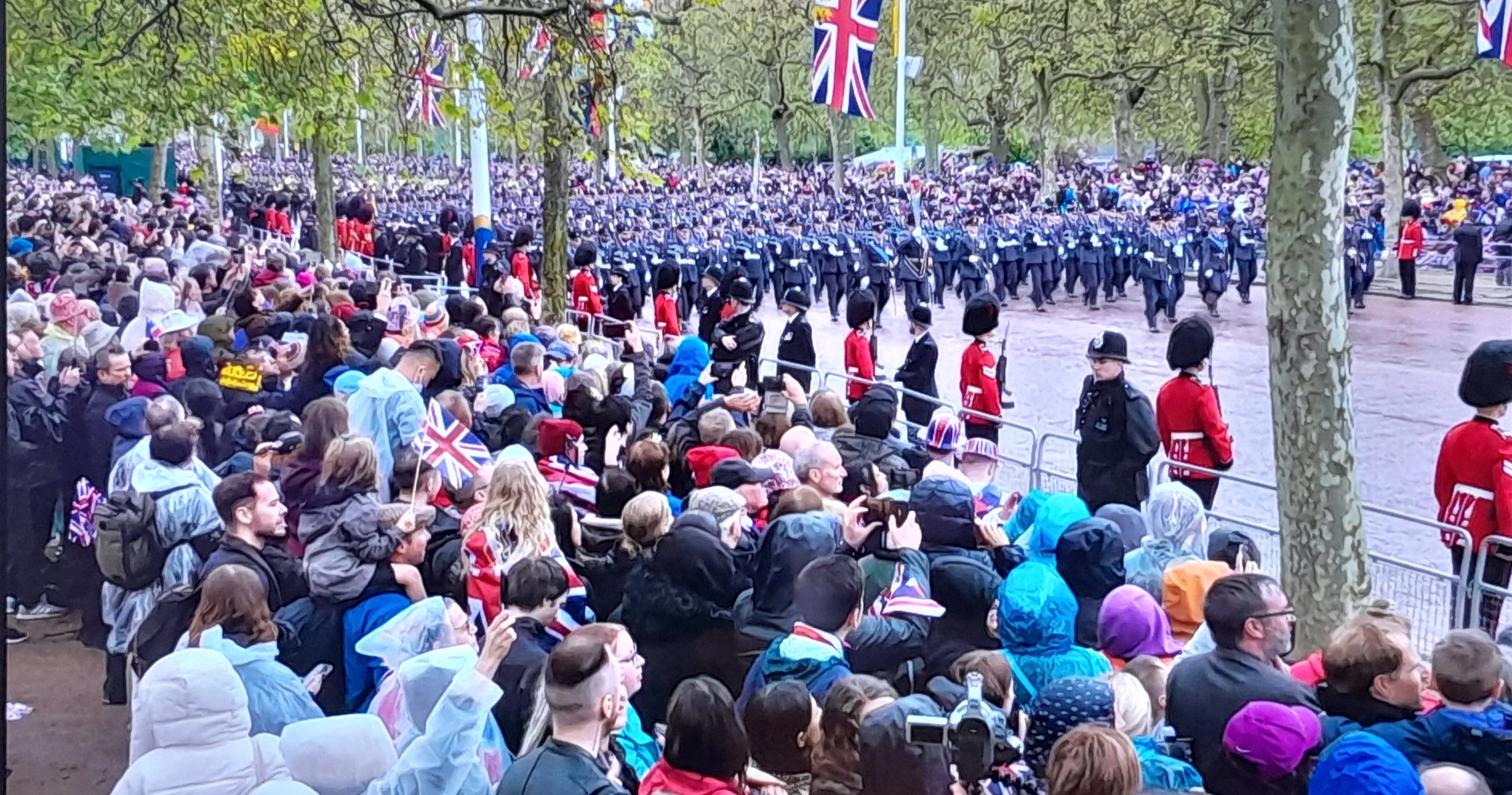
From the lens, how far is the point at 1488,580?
706 cm

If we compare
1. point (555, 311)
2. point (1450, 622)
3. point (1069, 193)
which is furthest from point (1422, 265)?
point (1450, 622)

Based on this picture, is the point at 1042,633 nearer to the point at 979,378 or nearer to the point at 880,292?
the point at 979,378

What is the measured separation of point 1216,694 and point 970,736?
102 centimetres

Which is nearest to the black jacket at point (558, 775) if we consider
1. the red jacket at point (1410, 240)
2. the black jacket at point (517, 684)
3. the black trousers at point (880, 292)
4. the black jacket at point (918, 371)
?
the black jacket at point (517, 684)

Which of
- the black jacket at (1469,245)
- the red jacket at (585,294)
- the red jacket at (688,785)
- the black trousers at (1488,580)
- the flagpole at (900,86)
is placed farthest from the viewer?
the black jacket at (1469,245)

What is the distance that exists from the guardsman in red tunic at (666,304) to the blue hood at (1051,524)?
30.5 ft

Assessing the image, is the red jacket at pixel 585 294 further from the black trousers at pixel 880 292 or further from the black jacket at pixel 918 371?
the black trousers at pixel 880 292

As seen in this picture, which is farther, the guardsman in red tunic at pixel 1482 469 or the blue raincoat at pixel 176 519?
the guardsman in red tunic at pixel 1482 469

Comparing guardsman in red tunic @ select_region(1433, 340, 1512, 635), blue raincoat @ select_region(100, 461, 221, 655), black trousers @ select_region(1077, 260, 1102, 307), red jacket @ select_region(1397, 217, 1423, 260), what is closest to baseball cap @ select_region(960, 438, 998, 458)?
guardsman in red tunic @ select_region(1433, 340, 1512, 635)

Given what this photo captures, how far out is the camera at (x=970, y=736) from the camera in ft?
10.5

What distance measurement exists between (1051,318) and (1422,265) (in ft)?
37.4

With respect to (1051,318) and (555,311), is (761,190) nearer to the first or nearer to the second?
(1051,318)

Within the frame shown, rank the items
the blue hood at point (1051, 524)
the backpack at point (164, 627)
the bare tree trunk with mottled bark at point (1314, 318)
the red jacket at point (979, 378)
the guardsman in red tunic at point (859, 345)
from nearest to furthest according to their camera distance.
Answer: the backpack at point (164, 627) < the blue hood at point (1051, 524) < the bare tree trunk with mottled bark at point (1314, 318) < the red jacket at point (979, 378) < the guardsman in red tunic at point (859, 345)

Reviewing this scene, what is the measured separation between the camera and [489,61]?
8.22m
